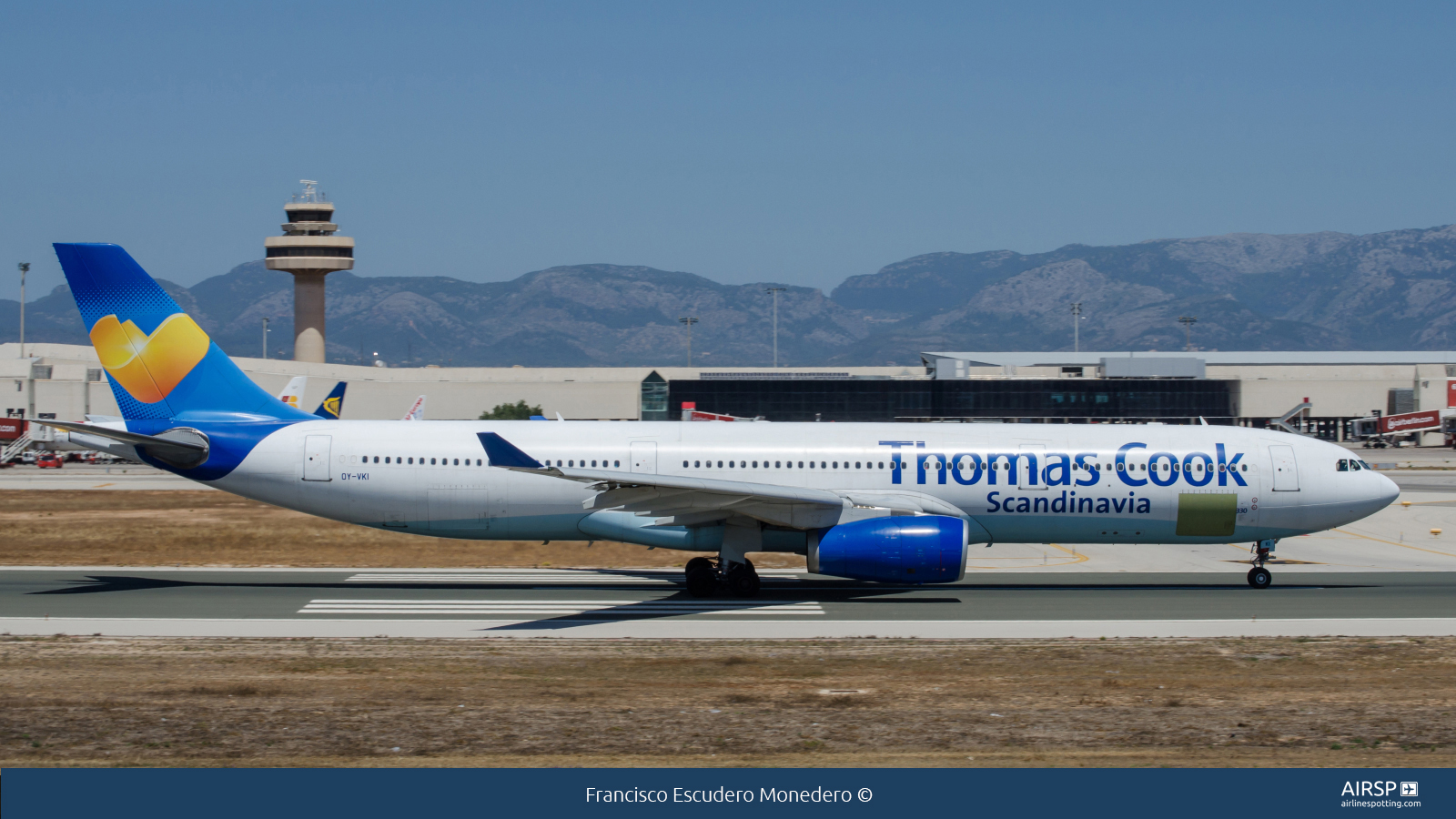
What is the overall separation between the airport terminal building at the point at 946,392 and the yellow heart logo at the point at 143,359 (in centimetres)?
8822

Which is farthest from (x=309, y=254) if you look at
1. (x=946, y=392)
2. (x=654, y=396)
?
(x=946, y=392)

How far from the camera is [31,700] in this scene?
1570 centimetres

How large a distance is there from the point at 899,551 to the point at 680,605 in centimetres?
481

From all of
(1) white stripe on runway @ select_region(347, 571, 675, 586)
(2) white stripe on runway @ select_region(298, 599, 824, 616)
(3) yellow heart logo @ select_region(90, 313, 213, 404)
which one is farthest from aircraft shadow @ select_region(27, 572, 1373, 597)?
(3) yellow heart logo @ select_region(90, 313, 213, 404)

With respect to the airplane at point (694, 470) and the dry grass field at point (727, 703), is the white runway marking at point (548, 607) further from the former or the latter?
the dry grass field at point (727, 703)

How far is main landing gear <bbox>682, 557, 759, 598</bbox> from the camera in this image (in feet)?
86.6

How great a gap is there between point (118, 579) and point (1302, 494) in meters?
27.8

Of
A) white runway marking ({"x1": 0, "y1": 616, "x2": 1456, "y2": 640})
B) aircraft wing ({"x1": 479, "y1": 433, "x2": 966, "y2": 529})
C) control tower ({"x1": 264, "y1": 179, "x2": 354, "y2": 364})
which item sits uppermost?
control tower ({"x1": 264, "y1": 179, "x2": 354, "y2": 364})

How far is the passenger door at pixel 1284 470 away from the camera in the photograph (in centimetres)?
2756

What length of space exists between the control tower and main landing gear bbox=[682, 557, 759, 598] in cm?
12354

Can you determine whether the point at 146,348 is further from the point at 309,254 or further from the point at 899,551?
the point at 309,254

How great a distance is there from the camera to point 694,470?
27375mm

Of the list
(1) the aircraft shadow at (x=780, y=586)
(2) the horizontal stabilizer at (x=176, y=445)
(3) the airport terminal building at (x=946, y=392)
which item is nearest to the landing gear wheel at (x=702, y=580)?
(1) the aircraft shadow at (x=780, y=586)

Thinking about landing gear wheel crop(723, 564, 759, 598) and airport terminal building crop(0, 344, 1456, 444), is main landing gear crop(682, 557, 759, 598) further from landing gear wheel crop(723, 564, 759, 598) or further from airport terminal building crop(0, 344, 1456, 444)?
airport terminal building crop(0, 344, 1456, 444)
